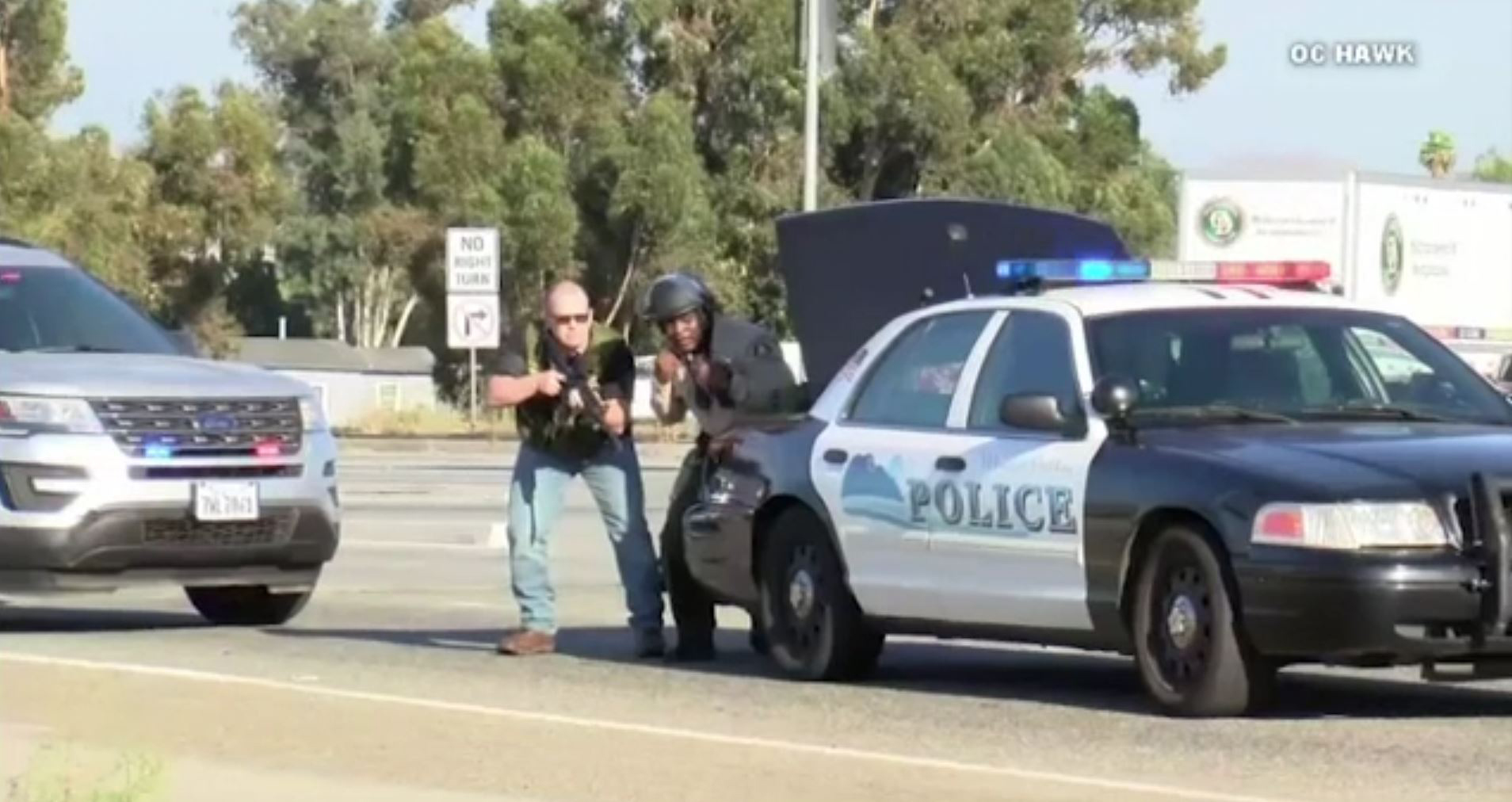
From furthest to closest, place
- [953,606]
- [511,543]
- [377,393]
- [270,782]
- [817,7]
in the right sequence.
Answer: [377,393] < [817,7] < [511,543] < [953,606] < [270,782]

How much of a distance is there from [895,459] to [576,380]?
6.51 ft

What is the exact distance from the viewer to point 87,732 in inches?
457

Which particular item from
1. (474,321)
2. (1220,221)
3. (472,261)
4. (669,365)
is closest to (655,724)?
(669,365)

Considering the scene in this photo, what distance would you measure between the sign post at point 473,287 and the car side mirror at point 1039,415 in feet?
106

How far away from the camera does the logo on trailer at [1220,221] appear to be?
4675 cm

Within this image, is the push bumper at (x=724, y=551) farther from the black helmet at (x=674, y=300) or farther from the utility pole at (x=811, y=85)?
the utility pole at (x=811, y=85)


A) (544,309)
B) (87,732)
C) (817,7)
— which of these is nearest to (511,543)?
(544,309)

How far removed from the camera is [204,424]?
1562 cm

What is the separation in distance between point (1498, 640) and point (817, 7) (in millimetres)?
29852

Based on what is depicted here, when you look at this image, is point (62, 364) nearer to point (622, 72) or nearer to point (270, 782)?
point (270, 782)

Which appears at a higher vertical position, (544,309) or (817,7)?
(817,7)

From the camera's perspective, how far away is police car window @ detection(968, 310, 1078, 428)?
12508mm

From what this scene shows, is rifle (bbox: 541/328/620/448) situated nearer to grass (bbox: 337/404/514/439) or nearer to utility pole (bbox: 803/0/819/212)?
utility pole (bbox: 803/0/819/212)

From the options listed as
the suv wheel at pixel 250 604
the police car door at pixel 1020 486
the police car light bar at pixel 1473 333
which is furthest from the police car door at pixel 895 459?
the police car light bar at pixel 1473 333
